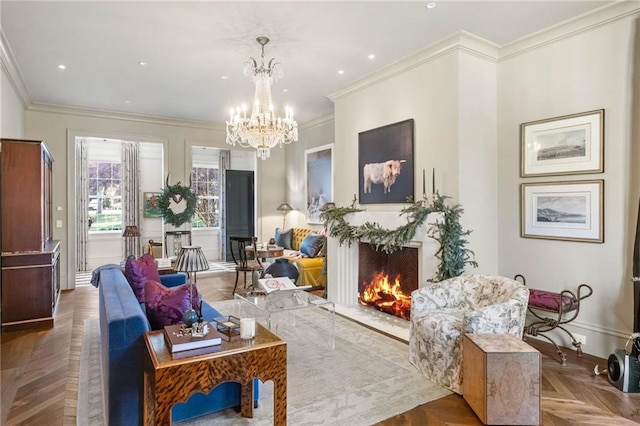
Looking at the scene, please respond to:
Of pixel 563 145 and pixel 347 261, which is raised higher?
pixel 563 145

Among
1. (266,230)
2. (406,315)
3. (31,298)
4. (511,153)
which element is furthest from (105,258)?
(511,153)

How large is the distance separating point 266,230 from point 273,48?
518cm

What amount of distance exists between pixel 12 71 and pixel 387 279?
18.9 ft

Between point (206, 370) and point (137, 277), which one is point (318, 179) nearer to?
point (137, 277)

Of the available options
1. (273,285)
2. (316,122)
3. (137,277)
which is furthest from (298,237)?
(137,277)

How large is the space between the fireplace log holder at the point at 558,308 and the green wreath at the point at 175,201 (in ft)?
21.2

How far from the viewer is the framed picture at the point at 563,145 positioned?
3656 millimetres

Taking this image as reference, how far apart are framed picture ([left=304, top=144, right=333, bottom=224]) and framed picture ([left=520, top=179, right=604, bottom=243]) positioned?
12.7ft

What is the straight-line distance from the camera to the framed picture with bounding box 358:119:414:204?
4.72 meters

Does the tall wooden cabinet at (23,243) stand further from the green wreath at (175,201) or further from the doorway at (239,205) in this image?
the doorway at (239,205)

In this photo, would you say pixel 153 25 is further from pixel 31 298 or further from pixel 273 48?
pixel 31 298

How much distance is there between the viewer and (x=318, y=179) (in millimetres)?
7777

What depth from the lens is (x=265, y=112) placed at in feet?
14.5

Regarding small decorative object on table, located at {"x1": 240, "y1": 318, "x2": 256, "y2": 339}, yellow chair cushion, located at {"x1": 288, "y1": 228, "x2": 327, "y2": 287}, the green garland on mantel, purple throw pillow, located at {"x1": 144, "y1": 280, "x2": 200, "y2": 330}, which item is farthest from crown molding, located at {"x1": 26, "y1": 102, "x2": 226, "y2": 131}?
small decorative object on table, located at {"x1": 240, "y1": 318, "x2": 256, "y2": 339}
